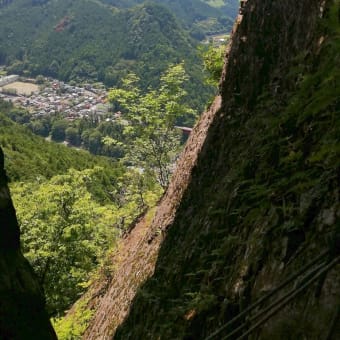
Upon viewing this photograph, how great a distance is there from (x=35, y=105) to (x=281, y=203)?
A: 182990 millimetres

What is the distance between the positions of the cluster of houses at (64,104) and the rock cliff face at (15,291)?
159 meters

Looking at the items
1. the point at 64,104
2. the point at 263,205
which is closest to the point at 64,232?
the point at 263,205

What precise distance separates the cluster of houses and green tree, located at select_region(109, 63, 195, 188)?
142 m

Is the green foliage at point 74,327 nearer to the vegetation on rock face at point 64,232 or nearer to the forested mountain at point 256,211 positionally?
the forested mountain at point 256,211

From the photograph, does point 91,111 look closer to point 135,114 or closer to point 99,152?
point 99,152

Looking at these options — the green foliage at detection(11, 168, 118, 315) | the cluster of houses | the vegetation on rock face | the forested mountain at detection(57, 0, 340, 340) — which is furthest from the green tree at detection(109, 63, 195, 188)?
the cluster of houses

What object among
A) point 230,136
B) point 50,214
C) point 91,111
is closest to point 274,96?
point 230,136

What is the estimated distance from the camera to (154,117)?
73.5 ft

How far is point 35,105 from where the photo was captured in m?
178

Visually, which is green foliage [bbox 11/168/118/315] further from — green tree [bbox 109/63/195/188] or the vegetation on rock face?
green tree [bbox 109/63/195/188]

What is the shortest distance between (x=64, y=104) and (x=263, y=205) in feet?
611

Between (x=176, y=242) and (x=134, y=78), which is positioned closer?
(x=176, y=242)

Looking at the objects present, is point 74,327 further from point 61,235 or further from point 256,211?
point 256,211

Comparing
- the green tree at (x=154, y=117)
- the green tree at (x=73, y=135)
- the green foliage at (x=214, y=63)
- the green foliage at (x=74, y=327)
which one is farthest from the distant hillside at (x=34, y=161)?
the green tree at (x=73, y=135)
